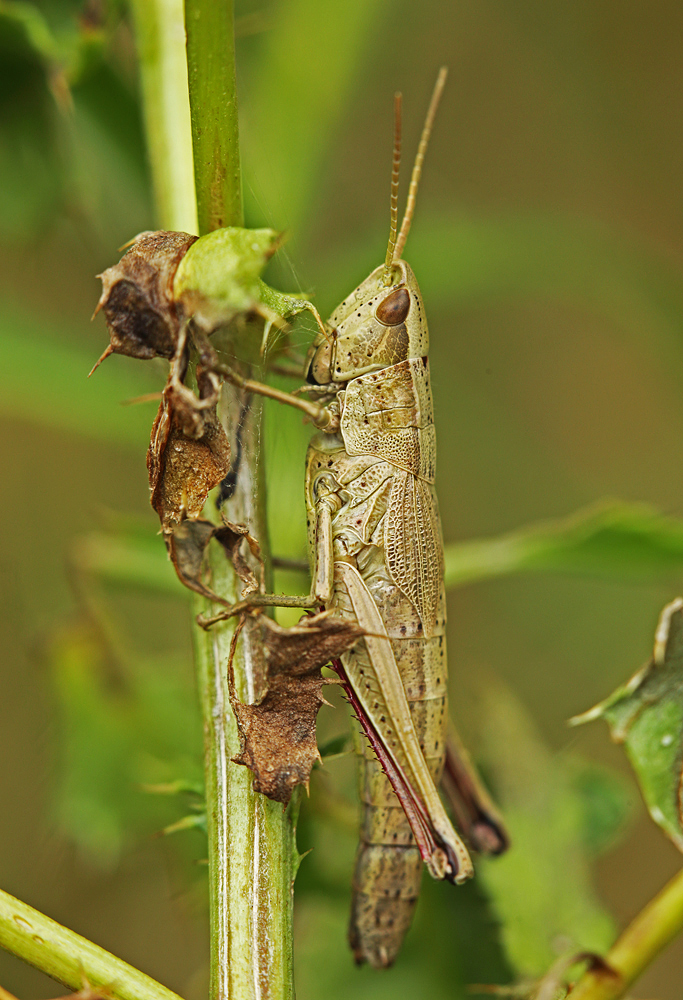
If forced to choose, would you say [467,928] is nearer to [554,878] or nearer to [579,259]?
[554,878]

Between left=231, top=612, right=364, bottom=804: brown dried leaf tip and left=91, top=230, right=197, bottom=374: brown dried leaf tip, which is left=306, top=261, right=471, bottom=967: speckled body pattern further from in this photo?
left=91, top=230, right=197, bottom=374: brown dried leaf tip

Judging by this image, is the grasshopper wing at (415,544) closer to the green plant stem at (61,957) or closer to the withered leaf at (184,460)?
the withered leaf at (184,460)

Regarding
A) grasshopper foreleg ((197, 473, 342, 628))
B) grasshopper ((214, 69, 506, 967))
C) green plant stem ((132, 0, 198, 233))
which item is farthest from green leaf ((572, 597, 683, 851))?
green plant stem ((132, 0, 198, 233))

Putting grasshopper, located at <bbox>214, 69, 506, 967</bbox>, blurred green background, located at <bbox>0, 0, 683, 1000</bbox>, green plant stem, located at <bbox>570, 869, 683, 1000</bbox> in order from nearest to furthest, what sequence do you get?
green plant stem, located at <bbox>570, 869, 683, 1000</bbox> < grasshopper, located at <bbox>214, 69, 506, 967</bbox> < blurred green background, located at <bbox>0, 0, 683, 1000</bbox>

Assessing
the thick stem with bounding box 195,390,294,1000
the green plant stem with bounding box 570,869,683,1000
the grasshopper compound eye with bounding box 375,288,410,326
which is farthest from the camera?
the grasshopper compound eye with bounding box 375,288,410,326

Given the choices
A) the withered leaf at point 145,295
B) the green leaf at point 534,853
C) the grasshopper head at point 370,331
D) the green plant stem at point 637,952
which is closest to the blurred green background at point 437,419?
the green leaf at point 534,853

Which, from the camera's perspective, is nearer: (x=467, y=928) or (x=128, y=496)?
(x=467, y=928)

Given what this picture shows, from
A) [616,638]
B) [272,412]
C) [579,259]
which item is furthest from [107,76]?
[616,638]

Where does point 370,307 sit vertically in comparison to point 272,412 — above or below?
above
